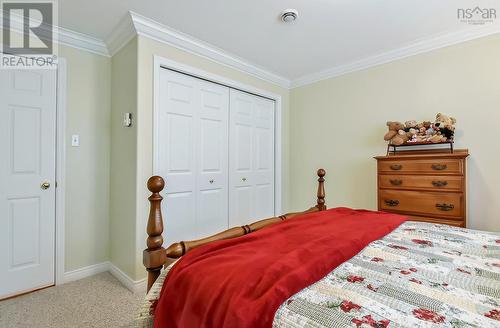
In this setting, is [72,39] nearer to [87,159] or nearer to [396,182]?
[87,159]

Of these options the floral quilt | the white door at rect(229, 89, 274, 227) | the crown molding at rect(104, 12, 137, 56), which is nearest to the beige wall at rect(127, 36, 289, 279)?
the crown molding at rect(104, 12, 137, 56)

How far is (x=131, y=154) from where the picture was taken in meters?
2.24

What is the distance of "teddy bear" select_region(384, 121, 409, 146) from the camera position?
8.14ft

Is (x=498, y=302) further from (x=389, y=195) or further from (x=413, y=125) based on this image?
(x=413, y=125)

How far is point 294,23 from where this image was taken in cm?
227

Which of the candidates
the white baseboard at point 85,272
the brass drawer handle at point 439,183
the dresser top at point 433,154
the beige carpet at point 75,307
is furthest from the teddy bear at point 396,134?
the white baseboard at point 85,272

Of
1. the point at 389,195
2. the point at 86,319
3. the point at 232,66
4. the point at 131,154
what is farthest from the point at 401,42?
the point at 86,319

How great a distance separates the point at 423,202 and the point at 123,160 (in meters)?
2.82

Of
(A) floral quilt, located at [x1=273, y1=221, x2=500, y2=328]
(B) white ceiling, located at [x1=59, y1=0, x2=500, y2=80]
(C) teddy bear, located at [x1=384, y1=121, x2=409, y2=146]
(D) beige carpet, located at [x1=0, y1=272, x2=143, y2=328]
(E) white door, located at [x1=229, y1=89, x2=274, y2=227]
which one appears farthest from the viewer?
(E) white door, located at [x1=229, y1=89, x2=274, y2=227]

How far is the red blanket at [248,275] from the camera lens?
735 millimetres

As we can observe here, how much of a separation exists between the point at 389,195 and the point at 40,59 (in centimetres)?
353

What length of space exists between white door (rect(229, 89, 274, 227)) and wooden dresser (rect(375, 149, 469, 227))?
1488 mm

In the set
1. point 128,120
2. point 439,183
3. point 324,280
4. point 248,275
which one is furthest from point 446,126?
point 128,120

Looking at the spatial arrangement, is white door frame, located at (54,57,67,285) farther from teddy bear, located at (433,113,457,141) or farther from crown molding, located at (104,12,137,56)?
teddy bear, located at (433,113,457,141)
